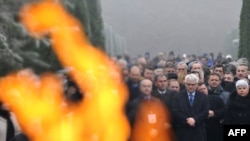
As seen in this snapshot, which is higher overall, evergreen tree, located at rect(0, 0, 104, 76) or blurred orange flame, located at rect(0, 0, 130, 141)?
evergreen tree, located at rect(0, 0, 104, 76)

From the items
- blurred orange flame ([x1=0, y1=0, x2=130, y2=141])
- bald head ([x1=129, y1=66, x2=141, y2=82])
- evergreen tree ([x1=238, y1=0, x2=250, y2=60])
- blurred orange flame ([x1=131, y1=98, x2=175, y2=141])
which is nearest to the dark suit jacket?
blurred orange flame ([x1=131, y1=98, x2=175, y2=141])

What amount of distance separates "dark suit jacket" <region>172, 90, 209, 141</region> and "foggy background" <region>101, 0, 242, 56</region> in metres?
36.0

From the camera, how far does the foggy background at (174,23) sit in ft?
146

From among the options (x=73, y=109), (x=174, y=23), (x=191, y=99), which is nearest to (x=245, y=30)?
(x=191, y=99)

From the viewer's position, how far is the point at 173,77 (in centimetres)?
953

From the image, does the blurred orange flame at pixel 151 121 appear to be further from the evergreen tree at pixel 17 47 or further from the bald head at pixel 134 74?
the evergreen tree at pixel 17 47

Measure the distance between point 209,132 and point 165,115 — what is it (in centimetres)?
99

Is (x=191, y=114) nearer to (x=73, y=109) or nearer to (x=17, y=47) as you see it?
(x=73, y=109)

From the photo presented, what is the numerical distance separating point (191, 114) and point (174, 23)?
38.2 metres

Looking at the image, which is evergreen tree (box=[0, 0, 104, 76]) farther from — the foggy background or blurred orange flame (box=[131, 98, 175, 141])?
the foggy background

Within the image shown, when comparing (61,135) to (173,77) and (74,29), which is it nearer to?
(173,77)

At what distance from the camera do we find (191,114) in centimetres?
787

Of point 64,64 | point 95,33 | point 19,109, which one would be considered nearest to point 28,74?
point 19,109

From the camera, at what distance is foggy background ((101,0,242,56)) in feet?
146
